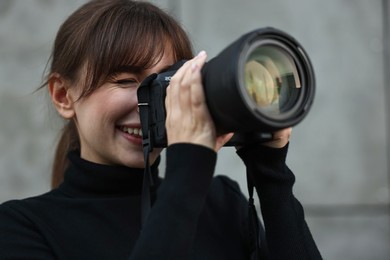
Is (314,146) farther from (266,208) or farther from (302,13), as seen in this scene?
(266,208)

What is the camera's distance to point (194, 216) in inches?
38.3

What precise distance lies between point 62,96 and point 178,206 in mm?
455

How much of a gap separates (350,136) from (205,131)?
61.1 inches

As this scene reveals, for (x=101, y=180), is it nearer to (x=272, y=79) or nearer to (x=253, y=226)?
(x=253, y=226)

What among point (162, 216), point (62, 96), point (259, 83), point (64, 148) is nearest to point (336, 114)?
point (64, 148)

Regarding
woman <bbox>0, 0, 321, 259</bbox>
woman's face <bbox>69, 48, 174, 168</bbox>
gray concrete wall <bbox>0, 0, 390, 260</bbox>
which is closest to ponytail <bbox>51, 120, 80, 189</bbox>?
woman <bbox>0, 0, 321, 259</bbox>

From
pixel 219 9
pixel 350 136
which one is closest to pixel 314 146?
pixel 350 136

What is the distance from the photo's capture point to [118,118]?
121cm

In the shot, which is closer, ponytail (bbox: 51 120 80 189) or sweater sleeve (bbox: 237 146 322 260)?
sweater sleeve (bbox: 237 146 322 260)

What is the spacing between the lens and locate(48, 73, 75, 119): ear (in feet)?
4.26

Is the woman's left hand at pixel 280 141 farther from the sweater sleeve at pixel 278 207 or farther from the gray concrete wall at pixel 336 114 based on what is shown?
the gray concrete wall at pixel 336 114

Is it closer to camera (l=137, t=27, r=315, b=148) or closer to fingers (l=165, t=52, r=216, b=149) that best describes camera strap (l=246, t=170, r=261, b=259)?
camera (l=137, t=27, r=315, b=148)

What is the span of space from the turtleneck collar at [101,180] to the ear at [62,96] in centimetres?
9

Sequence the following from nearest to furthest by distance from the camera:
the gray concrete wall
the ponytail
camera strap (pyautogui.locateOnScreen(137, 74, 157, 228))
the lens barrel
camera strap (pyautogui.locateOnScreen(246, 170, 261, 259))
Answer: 1. the lens barrel
2. camera strap (pyautogui.locateOnScreen(137, 74, 157, 228))
3. camera strap (pyautogui.locateOnScreen(246, 170, 261, 259))
4. the ponytail
5. the gray concrete wall
